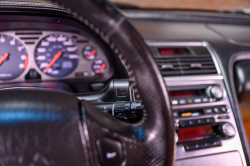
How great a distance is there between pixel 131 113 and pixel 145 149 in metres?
0.26

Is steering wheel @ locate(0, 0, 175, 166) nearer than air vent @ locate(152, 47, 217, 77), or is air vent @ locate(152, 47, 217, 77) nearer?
steering wheel @ locate(0, 0, 175, 166)

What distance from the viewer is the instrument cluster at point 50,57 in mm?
1314

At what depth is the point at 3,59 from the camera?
1304 mm

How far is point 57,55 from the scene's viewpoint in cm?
140

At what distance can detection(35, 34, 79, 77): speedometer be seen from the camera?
4.52ft

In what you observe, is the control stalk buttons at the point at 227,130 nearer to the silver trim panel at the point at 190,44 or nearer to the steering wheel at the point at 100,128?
the silver trim panel at the point at 190,44

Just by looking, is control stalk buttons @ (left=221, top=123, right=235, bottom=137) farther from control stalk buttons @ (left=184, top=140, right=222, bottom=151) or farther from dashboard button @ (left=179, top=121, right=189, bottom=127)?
dashboard button @ (left=179, top=121, right=189, bottom=127)

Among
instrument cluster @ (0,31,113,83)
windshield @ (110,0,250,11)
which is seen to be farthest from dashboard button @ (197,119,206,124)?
windshield @ (110,0,250,11)

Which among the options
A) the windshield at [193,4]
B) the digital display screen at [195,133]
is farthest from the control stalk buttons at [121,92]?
the windshield at [193,4]

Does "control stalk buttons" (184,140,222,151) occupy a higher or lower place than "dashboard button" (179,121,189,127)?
lower

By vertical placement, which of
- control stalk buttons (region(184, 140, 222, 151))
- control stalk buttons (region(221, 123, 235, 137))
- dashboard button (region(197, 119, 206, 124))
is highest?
dashboard button (region(197, 119, 206, 124))

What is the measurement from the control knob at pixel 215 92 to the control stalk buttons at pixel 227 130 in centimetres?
14

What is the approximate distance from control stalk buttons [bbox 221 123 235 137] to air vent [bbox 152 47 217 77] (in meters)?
0.27

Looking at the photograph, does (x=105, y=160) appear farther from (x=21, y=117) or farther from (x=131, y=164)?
(x=21, y=117)
